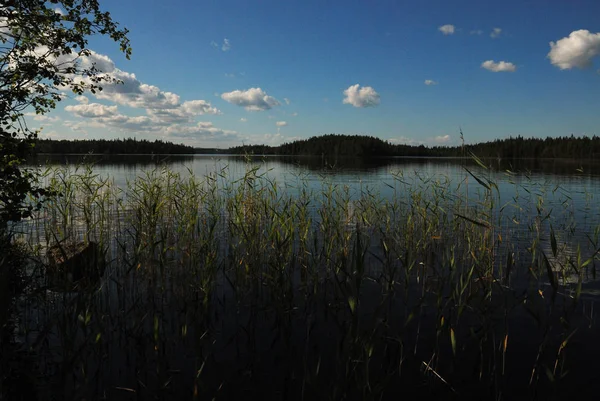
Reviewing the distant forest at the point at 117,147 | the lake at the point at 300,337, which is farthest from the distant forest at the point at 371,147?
the lake at the point at 300,337

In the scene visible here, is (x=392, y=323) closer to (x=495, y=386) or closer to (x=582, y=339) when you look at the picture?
(x=495, y=386)

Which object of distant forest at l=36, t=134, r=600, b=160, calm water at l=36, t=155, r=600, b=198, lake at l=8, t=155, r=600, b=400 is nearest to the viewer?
lake at l=8, t=155, r=600, b=400

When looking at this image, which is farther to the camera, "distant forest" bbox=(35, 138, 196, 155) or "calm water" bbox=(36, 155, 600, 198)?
"distant forest" bbox=(35, 138, 196, 155)

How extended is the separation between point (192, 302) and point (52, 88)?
6.50 metres

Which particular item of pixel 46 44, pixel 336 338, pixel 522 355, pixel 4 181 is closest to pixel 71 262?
pixel 4 181

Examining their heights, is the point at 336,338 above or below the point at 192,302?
below

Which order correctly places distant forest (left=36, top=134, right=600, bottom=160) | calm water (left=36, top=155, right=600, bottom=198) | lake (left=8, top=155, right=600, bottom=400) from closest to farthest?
lake (left=8, top=155, right=600, bottom=400), calm water (left=36, top=155, right=600, bottom=198), distant forest (left=36, top=134, right=600, bottom=160)

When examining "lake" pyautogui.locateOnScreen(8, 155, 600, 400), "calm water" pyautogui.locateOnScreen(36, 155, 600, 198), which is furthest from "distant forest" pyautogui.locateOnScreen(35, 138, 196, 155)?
"lake" pyautogui.locateOnScreen(8, 155, 600, 400)

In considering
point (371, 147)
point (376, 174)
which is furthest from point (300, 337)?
point (371, 147)

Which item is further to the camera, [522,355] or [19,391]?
[522,355]

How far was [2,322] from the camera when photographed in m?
4.04

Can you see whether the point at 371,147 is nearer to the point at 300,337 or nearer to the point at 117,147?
the point at 117,147

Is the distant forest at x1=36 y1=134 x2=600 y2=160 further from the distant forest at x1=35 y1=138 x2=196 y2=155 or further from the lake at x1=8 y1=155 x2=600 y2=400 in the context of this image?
the lake at x1=8 y1=155 x2=600 y2=400

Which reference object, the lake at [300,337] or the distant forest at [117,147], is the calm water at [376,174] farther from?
the distant forest at [117,147]
